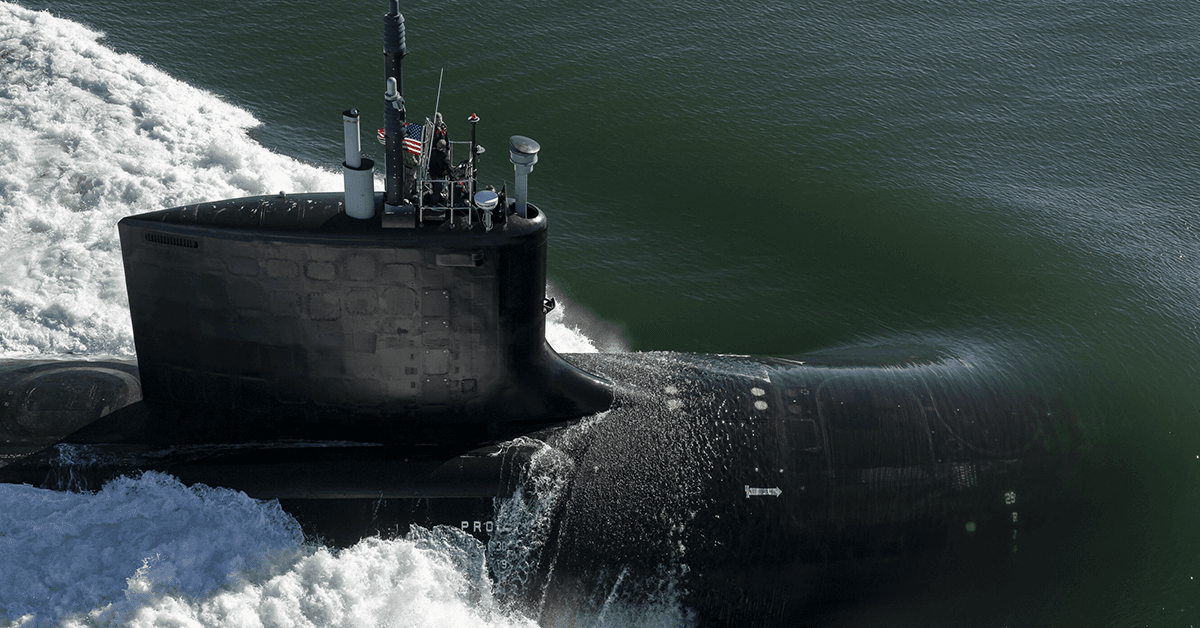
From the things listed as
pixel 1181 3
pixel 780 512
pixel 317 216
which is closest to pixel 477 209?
pixel 317 216

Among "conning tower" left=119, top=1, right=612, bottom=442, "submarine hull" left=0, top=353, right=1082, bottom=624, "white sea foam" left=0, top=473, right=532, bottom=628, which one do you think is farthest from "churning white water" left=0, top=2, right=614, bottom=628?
"conning tower" left=119, top=1, right=612, bottom=442

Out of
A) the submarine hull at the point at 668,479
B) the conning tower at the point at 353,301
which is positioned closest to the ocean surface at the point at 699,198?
the submarine hull at the point at 668,479

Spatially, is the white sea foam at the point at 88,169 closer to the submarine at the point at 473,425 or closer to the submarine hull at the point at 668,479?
the submarine at the point at 473,425

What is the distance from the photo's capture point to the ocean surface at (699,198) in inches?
567

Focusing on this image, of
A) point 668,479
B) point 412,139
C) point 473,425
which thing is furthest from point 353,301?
point 668,479

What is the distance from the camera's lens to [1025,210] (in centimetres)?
2912

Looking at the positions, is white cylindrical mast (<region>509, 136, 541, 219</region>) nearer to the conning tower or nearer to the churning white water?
the conning tower

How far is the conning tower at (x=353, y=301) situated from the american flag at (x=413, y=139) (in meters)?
0.02

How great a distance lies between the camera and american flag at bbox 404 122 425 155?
1320 centimetres

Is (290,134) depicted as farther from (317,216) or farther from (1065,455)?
(1065,455)

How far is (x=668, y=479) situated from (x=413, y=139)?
690cm

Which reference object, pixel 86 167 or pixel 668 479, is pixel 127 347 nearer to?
pixel 86 167

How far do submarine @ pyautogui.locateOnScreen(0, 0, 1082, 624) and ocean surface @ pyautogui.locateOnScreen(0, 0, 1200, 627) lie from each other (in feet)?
2.60

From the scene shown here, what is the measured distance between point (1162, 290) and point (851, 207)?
854 cm
